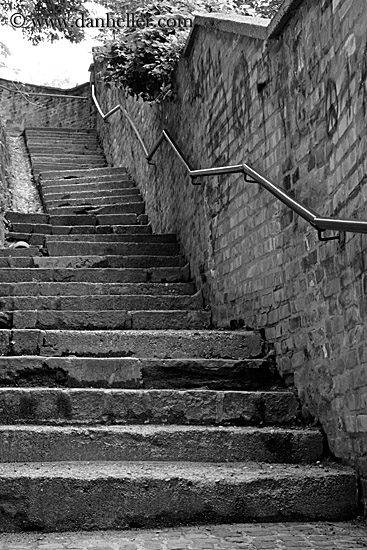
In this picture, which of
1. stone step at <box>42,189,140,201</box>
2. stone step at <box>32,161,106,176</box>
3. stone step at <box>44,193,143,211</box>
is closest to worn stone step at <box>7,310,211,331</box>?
stone step at <box>44,193,143,211</box>

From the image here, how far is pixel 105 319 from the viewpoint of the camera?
5258 mm

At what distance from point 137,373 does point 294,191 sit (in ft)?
4.43

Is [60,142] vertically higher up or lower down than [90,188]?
higher up

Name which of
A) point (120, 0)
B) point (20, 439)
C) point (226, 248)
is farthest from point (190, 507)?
point (120, 0)

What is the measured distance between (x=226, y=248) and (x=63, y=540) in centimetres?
292

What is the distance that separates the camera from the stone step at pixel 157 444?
3.55 m

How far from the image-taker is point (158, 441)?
12.0 feet

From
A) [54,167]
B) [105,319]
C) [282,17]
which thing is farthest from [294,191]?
[54,167]

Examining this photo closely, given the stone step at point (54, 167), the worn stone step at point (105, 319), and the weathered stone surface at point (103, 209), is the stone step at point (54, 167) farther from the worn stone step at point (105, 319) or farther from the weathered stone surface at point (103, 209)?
the worn stone step at point (105, 319)

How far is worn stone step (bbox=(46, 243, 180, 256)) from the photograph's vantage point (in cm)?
704

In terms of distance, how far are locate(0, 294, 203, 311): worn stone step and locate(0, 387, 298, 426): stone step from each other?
153 cm

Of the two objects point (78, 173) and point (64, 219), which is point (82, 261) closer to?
point (64, 219)

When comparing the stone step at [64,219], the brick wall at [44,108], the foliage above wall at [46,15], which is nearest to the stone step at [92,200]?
the stone step at [64,219]

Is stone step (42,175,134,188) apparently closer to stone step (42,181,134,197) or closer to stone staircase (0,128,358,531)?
stone step (42,181,134,197)
